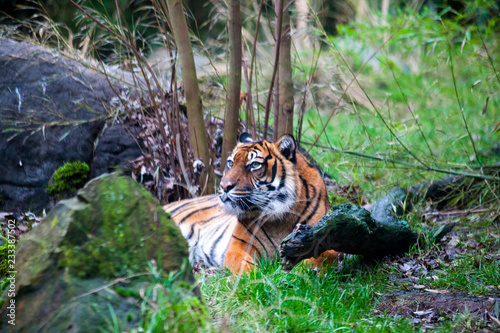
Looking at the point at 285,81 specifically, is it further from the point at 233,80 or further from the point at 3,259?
the point at 3,259

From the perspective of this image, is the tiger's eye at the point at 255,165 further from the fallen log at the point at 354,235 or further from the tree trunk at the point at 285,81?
the tree trunk at the point at 285,81

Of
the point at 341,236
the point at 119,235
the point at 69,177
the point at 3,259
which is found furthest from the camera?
the point at 69,177

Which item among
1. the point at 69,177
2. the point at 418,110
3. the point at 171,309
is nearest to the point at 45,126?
the point at 69,177

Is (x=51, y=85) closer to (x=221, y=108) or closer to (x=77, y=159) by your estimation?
(x=77, y=159)

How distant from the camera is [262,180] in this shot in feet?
11.7

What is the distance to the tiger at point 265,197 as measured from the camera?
3525 mm

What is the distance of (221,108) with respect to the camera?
18.7 feet

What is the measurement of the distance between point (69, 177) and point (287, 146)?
10.6 feet

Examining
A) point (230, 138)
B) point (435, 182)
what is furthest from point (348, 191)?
point (230, 138)

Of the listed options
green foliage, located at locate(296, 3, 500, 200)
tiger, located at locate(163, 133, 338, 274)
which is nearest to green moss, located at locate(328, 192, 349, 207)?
green foliage, located at locate(296, 3, 500, 200)

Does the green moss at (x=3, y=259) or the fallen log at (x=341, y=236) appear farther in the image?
the green moss at (x=3, y=259)

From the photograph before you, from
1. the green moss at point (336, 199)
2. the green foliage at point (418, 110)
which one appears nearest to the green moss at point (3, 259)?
the green foliage at point (418, 110)

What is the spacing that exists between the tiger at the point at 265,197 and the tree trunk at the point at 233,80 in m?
0.77

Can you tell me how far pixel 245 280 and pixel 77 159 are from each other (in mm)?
3674
